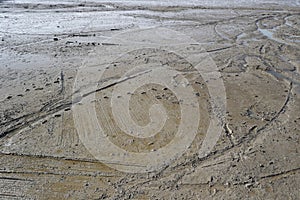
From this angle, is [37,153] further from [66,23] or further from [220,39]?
[66,23]

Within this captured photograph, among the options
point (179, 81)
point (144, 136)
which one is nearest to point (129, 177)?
point (144, 136)

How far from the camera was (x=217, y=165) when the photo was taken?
12.5 ft

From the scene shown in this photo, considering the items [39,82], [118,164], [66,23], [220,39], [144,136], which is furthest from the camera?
[66,23]

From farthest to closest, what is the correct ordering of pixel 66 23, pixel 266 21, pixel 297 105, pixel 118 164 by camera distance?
pixel 266 21, pixel 66 23, pixel 297 105, pixel 118 164

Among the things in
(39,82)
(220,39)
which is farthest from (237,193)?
(220,39)

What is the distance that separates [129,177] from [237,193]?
1.34 m

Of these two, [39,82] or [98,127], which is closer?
[98,127]

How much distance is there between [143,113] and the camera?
194 inches

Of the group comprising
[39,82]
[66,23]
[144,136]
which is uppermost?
[66,23]

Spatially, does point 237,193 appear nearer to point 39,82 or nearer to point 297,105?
point 297,105

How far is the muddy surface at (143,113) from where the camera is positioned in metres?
3.50

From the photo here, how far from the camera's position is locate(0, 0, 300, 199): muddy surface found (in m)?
3.50

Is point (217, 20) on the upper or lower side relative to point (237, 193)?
upper

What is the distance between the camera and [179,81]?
20.2 feet
